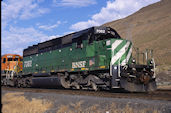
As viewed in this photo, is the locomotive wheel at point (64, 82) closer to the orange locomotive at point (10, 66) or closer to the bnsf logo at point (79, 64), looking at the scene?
the bnsf logo at point (79, 64)

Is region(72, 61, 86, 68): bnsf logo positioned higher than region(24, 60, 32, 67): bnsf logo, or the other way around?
region(24, 60, 32, 67): bnsf logo

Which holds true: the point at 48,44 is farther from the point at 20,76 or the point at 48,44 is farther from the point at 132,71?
the point at 132,71

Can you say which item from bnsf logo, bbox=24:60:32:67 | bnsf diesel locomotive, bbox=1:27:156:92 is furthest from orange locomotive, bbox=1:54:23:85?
bnsf diesel locomotive, bbox=1:27:156:92

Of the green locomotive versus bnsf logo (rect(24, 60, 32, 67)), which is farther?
bnsf logo (rect(24, 60, 32, 67))

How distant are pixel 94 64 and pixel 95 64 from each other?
0.25ft

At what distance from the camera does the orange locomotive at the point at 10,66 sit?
832 inches

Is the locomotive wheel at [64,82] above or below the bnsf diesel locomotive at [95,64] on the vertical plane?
below

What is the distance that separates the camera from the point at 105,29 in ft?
41.3

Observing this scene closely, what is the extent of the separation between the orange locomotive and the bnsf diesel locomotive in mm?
5184

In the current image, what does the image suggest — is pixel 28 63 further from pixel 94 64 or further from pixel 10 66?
pixel 94 64

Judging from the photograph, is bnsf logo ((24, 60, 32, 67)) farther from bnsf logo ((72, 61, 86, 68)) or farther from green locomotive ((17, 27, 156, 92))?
bnsf logo ((72, 61, 86, 68))

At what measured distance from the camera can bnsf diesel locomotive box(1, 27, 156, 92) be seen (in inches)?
421

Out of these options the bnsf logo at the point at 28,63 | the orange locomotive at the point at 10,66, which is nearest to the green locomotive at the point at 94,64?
the bnsf logo at the point at 28,63

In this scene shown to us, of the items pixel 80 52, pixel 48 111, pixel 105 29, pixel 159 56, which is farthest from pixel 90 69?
pixel 159 56
